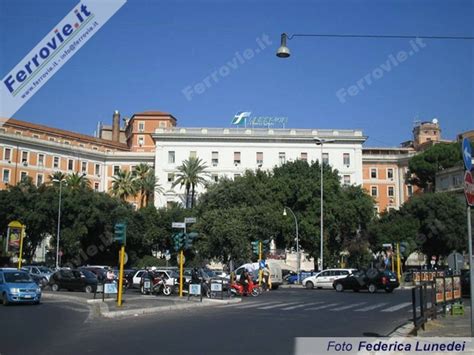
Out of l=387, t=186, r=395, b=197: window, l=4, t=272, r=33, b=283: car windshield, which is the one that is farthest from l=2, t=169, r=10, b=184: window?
l=387, t=186, r=395, b=197: window

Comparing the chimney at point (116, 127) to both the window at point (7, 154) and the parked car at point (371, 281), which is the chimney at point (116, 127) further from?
the parked car at point (371, 281)

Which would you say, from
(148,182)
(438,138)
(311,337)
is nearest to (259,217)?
(148,182)

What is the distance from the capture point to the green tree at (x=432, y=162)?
3241 inches

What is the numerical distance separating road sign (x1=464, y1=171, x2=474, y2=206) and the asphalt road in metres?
4.24

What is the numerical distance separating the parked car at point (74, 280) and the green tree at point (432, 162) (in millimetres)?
61870

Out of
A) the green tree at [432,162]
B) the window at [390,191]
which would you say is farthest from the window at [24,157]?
the window at [390,191]

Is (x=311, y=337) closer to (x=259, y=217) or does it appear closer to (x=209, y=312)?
(x=209, y=312)

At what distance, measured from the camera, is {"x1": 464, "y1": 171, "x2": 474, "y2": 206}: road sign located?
36.6 feet

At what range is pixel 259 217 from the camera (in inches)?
2172

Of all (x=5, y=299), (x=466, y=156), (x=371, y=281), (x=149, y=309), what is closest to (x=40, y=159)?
(x=371, y=281)

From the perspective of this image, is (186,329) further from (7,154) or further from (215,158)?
(7,154)

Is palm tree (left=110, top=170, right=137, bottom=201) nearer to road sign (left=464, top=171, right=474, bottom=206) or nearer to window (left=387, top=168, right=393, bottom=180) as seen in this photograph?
window (left=387, top=168, right=393, bottom=180)

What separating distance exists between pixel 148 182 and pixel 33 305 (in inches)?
2335

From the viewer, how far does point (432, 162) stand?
84.4 m
